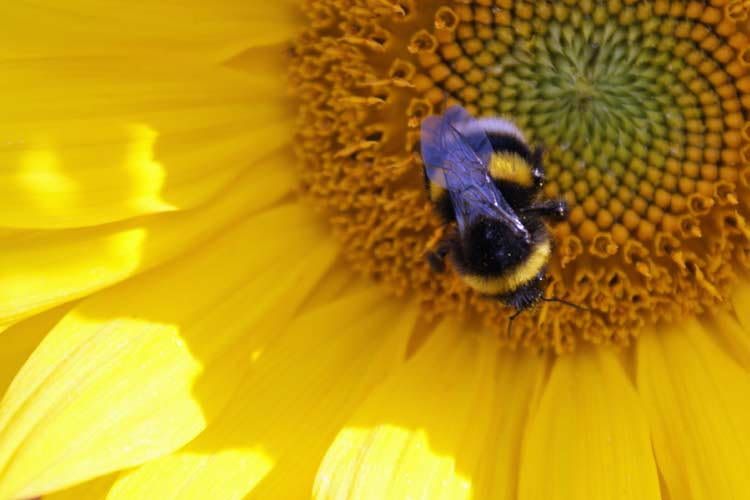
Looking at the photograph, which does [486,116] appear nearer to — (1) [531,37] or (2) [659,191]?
(1) [531,37]

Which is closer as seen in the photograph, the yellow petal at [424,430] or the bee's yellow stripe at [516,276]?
the bee's yellow stripe at [516,276]

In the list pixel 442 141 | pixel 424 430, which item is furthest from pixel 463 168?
pixel 424 430

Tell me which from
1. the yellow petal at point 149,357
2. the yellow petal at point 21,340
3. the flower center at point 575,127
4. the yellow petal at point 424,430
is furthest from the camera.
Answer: the yellow petal at point 21,340

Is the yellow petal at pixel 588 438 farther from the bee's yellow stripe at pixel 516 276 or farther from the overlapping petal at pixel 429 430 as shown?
the bee's yellow stripe at pixel 516 276

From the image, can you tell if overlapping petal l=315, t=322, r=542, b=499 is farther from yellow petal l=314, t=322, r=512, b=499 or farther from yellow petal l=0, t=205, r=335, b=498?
yellow petal l=0, t=205, r=335, b=498

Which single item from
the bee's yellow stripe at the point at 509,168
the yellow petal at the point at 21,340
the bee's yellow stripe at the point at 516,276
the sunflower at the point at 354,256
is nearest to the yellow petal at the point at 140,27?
the sunflower at the point at 354,256

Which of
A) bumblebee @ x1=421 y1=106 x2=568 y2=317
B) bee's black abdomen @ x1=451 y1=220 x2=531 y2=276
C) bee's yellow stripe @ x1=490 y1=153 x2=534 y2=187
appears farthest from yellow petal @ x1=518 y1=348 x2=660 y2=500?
bee's yellow stripe @ x1=490 y1=153 x2=534 y2=187

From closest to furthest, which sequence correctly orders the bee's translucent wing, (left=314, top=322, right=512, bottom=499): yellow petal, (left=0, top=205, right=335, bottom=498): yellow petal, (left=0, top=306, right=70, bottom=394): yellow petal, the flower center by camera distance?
the bee's translucent wing
(left=0, top=205, right=335, bottom=498): yellow petal
(left=314, top=322, right=512, bottom=499): yellow petal
the flower center
(left=0, top=306, right=70, bottom=394): yellow petal

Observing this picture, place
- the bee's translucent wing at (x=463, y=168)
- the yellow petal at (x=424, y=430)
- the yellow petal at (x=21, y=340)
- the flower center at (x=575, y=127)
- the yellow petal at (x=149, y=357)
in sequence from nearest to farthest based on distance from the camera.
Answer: the bee's translucent wing at (x=463, y=168) → the yellow petal at (x=149, y=357) → the yellow petal at (x=424, y=430) → the flower center at (x=575, y=127) → the yellow petal at (x=21, y=340)
